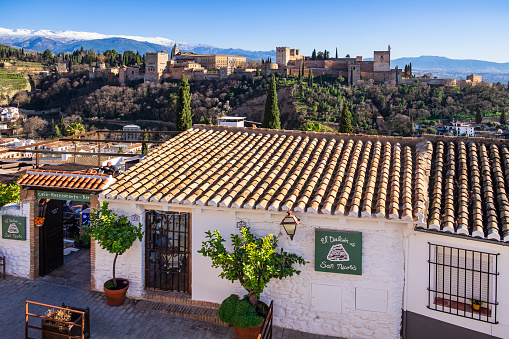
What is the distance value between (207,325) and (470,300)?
435cm

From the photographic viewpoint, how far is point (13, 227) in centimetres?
865

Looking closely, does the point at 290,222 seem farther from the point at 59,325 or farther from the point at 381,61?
the point at 381,61

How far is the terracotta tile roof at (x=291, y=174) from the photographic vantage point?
256 inches

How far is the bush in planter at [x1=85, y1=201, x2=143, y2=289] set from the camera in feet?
23.4

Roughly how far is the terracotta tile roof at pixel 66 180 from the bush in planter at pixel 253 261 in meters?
2.87

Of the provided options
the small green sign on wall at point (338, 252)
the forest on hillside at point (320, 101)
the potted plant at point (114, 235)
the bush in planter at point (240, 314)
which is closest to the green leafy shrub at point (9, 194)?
the potted plant at point (114, 235)

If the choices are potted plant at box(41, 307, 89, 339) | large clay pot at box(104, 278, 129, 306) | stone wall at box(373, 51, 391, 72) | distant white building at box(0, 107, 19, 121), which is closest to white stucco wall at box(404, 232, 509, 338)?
large clay pot at box(104, 278, 129, 306)

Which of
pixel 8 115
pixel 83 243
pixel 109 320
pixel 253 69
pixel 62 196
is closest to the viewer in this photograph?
pixel 109 320

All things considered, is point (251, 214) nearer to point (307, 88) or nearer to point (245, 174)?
point (245, 174)

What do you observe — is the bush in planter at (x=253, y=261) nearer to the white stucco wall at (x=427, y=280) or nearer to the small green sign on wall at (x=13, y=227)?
the white stucco wall at (x=427, y=280)

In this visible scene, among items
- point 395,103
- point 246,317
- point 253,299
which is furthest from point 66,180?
point 395,103

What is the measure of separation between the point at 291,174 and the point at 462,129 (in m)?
58.3

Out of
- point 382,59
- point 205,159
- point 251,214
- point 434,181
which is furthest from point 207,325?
point 382,59

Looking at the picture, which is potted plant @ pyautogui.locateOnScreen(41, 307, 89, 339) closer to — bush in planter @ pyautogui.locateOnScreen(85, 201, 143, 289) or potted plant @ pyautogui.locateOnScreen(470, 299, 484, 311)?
bush in planter @ pyautogui.locateOnScreen(85, 201, 143, 289)
